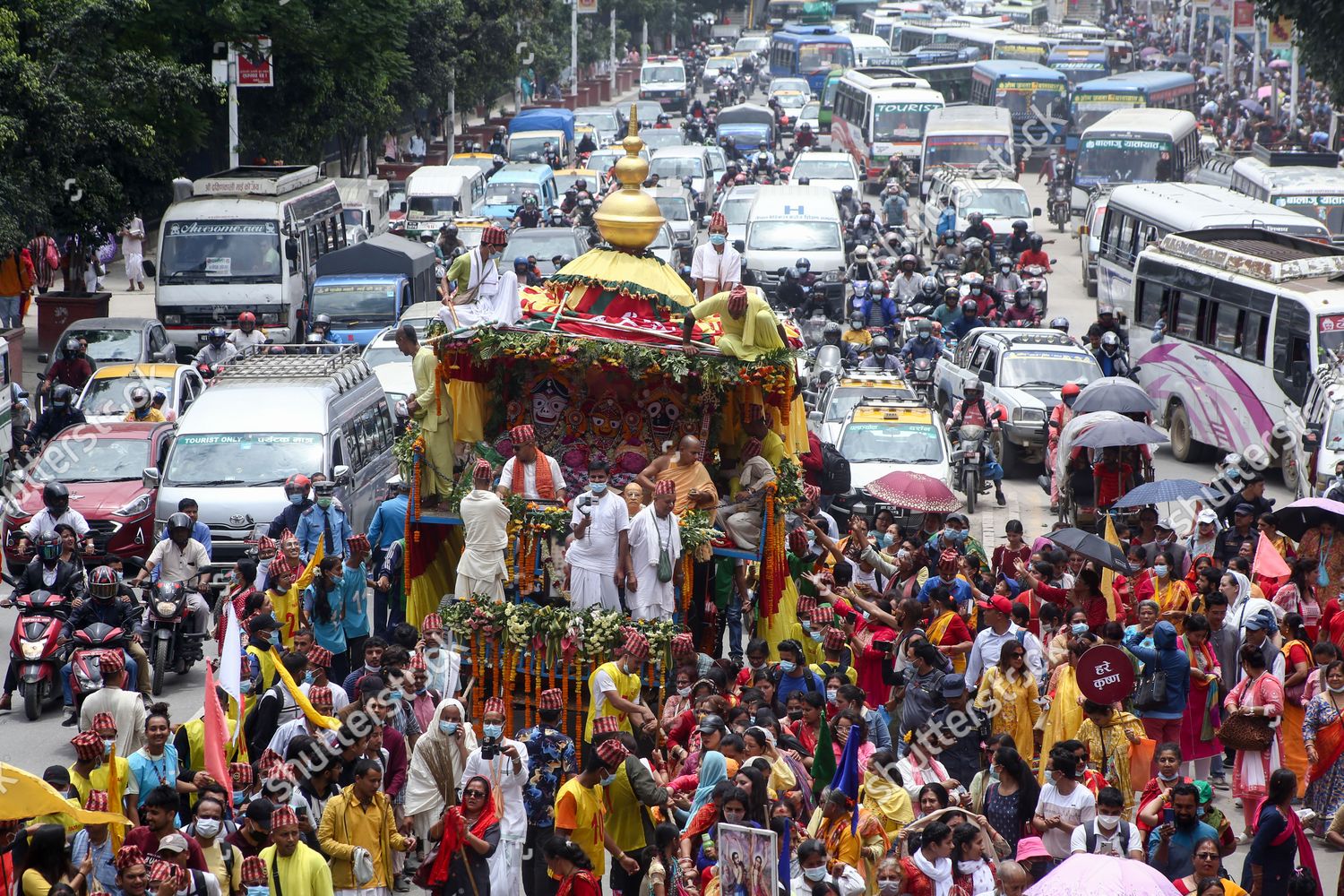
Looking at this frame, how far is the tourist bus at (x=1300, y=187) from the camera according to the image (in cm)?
3472

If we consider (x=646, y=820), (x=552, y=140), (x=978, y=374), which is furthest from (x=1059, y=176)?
(x=646, y=820)

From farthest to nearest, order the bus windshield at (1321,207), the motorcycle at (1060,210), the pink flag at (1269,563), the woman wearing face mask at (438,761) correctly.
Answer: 1. the motorcycle at (1060,210)
2. the bus windshield at (1321,207)
3. the pink flag at (1269,563)
4. the woman wearing face mask at (438,761)

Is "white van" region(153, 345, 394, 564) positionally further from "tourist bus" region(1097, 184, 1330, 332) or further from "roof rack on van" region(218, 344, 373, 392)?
"tourist bus" region(1097, 184, 1330, 332)

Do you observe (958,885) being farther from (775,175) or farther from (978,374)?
(775,175)

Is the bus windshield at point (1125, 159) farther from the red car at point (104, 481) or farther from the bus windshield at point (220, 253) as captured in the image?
the red car at point (104, 481)

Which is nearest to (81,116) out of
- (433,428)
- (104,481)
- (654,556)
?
(104,481)

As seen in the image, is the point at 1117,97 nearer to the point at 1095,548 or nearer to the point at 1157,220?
the point at 1157,220

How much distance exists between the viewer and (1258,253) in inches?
958

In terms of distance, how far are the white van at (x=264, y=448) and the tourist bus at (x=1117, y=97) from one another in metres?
36.1

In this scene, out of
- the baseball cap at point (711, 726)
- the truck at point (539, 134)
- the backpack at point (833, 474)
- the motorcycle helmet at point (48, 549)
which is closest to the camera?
the baseball cap at point (711, 726)

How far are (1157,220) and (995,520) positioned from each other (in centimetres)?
1015

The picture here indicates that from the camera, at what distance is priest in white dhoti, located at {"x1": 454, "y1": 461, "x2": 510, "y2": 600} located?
527 inches

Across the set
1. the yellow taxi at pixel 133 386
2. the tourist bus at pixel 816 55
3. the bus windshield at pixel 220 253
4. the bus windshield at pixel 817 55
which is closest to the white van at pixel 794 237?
the bus windshield at pixel 220 253

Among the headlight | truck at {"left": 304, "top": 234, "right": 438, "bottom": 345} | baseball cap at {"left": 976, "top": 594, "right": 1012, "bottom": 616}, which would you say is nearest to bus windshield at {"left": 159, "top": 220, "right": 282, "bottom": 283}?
truck at {"left": 304, "top": 234, "right": 438, "bottom": 345}
